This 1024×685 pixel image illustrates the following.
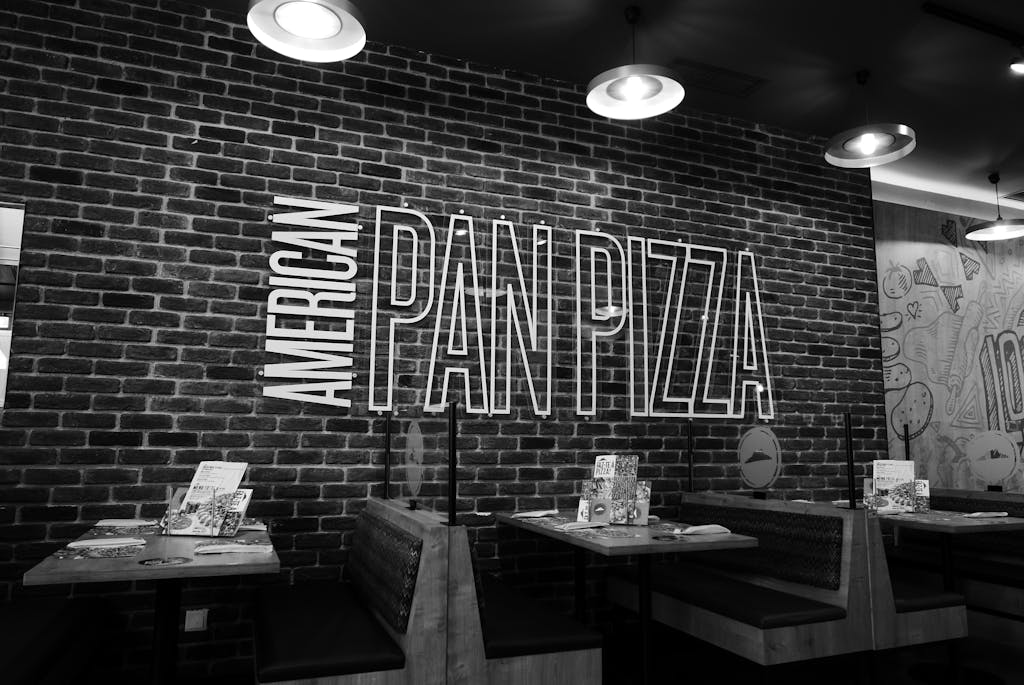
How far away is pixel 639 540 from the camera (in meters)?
2.71

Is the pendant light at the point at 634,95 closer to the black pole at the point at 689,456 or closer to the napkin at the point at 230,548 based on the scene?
the black pole at the point at 689,456

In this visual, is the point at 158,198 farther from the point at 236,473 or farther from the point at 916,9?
the point at 916,9

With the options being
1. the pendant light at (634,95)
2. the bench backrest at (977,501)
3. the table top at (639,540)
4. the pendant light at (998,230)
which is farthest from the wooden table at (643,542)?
the pendant light at (998,230)

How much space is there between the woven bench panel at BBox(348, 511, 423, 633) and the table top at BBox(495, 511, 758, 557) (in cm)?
67

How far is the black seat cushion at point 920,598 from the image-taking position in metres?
3.12

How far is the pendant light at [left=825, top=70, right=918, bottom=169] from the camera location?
12.5 ft

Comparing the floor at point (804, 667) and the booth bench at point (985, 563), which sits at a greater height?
the booth bench at point (985, 563)

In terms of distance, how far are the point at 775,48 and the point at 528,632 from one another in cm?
337

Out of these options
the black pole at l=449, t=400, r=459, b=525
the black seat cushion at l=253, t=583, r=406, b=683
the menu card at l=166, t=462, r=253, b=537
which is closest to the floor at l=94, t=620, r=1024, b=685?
the black seat cushion at l=253, t=583, r=406, b=683

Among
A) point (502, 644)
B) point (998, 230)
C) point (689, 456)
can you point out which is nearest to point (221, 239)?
point (502, 644)

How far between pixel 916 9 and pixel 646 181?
164cm

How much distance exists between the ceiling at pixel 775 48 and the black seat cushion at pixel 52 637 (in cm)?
285

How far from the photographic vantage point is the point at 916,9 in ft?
12.0

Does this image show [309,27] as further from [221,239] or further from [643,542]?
[643,542]
